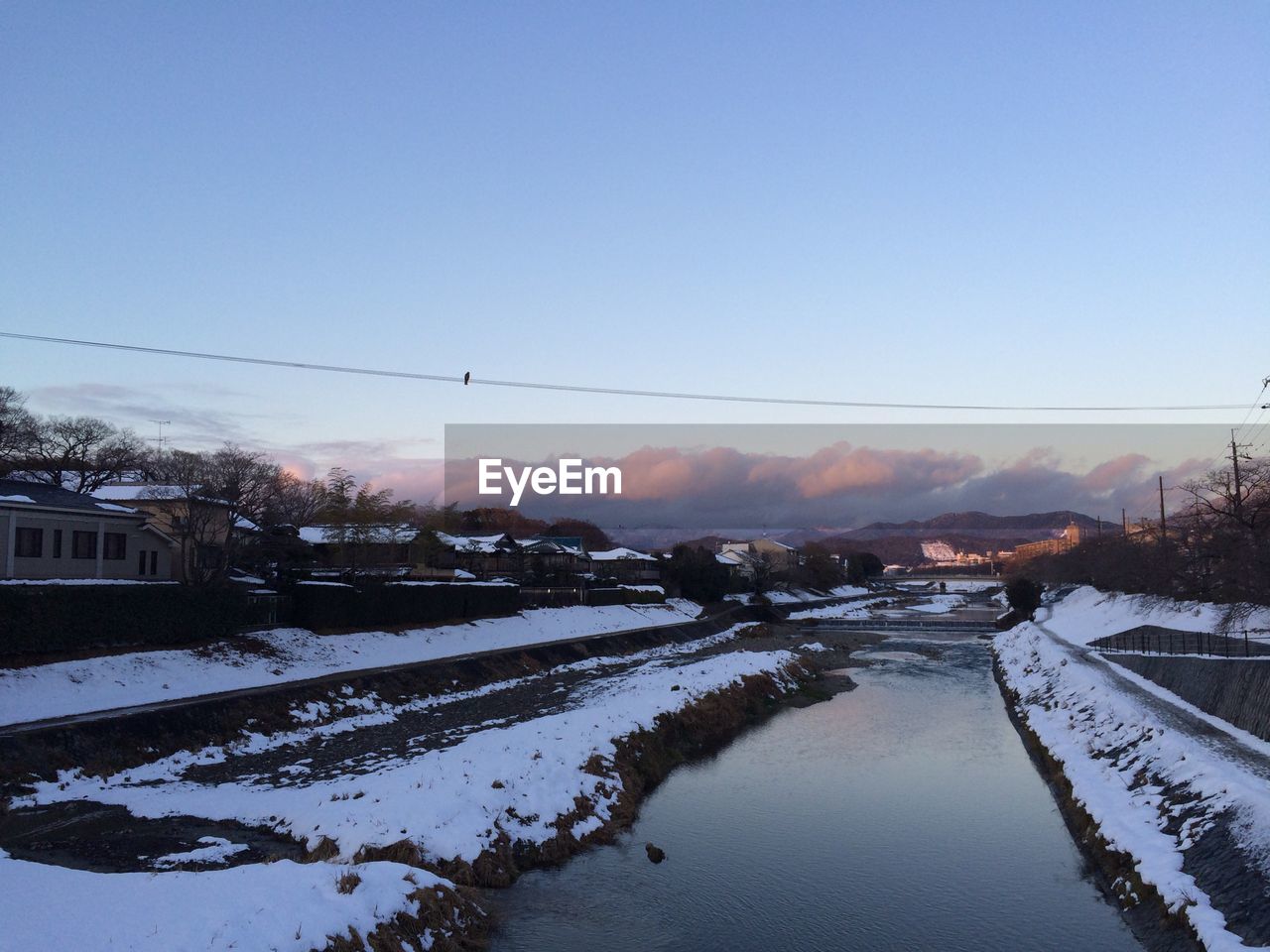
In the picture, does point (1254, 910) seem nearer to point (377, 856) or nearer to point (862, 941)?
point (862, 941)

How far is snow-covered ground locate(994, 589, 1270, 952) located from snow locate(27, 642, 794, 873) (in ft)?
33.1

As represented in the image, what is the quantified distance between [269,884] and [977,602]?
12886cm

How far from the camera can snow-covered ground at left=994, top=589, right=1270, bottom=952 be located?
Result: 12469 millimetres

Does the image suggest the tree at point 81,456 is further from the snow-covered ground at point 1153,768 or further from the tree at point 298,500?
the snow-covered ground at point 1153,768

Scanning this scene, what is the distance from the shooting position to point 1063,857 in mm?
16219

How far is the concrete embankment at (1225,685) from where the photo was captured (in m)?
19.1

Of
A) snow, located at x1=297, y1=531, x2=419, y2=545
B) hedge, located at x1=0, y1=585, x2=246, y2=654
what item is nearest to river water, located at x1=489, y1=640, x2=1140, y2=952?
hedge, located at x1=0, y1=585, x2=246, y2=654

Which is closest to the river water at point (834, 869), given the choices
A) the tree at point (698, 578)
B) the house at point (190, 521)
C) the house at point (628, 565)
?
the house at point (190, 521)

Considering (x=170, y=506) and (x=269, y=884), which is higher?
(x=170, y=506)

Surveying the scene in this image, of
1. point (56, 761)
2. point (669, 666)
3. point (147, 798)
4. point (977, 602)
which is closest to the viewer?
point (147, 798)

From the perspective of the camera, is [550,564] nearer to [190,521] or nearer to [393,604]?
[393,604]

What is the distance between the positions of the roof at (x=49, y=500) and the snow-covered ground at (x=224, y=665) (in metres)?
8.55

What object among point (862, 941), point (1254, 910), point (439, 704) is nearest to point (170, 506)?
point (439, 704)

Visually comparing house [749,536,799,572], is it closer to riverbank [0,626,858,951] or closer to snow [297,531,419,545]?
snow [297,531,419,545]
